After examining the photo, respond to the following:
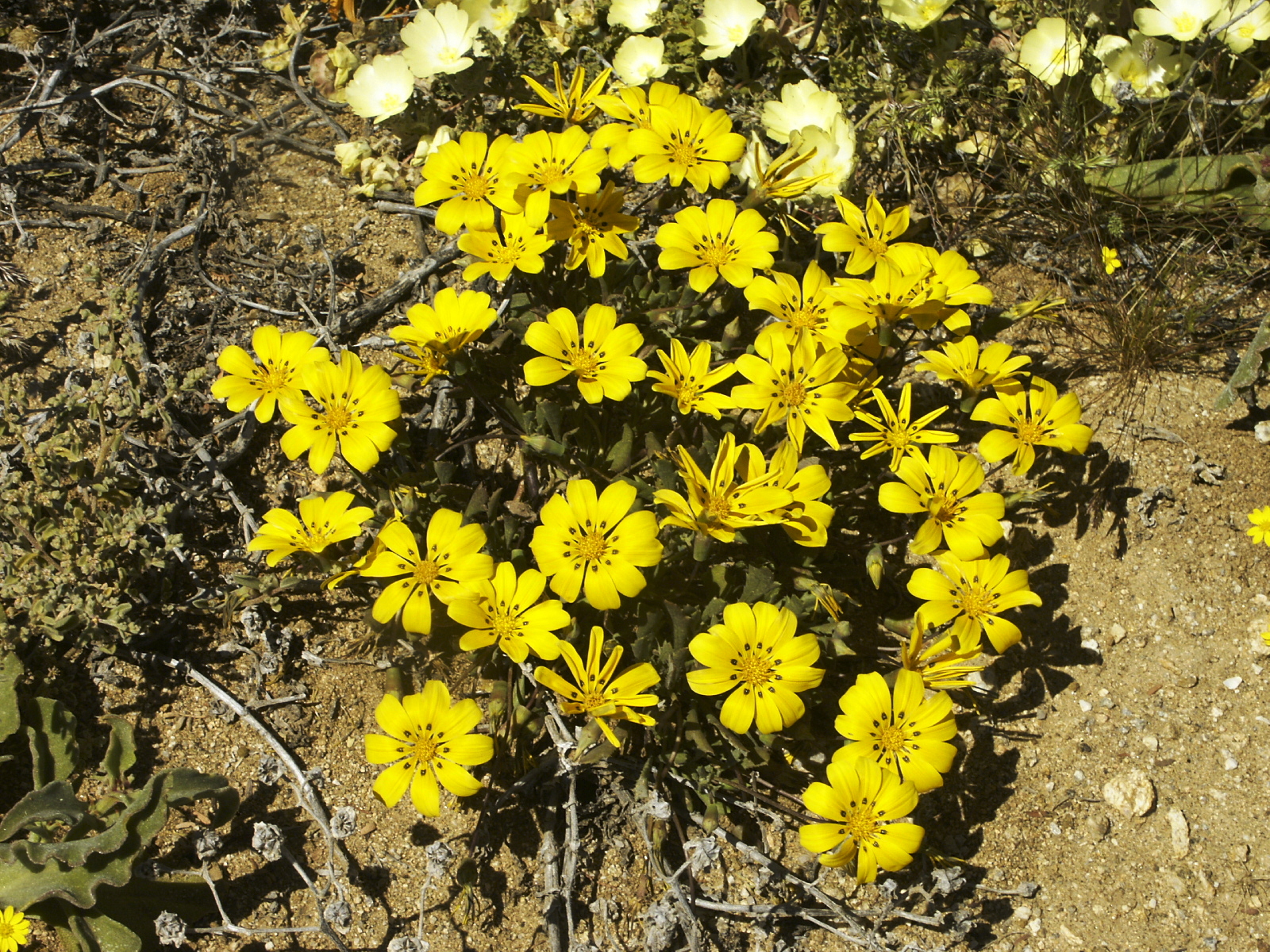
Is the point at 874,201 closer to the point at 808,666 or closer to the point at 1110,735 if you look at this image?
the point at 808,666

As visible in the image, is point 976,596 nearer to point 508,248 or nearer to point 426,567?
point 426,567

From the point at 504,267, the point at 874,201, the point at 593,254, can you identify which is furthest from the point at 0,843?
the point at 874,201

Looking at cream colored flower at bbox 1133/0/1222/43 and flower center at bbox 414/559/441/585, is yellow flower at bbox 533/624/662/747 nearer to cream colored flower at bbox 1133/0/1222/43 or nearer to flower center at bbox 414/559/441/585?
flower center at bbox 414/559/441/585

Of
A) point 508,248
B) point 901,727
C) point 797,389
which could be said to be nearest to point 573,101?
point 508,248

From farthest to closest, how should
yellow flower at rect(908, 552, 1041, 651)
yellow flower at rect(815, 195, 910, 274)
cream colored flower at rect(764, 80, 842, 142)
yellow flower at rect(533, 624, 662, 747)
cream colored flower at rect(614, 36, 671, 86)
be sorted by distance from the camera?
cream colored flower at rect(614, 36, 671, 86), cream colored flower at rect(764, 80, 842, 142), yellow flower at rect(815, 195, 910, 274), yellow flower at rect(908, 552, 1041, 651), yellow flower at rect(533, 624, 662, 747)

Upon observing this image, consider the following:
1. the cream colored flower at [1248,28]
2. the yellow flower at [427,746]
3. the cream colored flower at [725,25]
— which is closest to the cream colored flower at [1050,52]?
→ the cream colored flower at [1248,28]

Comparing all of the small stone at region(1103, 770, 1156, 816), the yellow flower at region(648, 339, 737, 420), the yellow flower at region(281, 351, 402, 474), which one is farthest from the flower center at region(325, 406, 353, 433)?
the small stone at region(1103, 770, 1156, 816)

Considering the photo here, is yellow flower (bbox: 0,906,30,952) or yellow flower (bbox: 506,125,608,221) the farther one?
yellow flower (bbox: 506,125,608,221)
